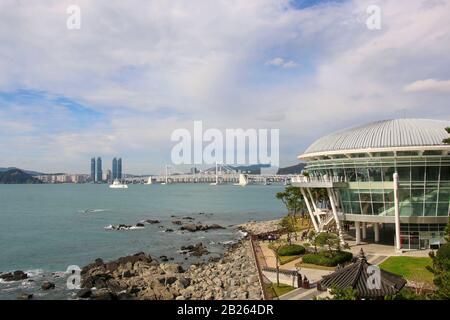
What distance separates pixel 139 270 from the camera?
5003cm

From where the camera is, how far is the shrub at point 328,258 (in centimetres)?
3866

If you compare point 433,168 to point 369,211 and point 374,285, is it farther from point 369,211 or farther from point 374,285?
point 374,285

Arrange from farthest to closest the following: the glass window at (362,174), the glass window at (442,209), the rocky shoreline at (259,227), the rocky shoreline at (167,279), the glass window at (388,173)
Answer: the rocky shoreline at (259,227) < the glass window at (362,174) < the glass window at (388,173) < the glass window at (442,209) < the rocky shoreline at (167,279)

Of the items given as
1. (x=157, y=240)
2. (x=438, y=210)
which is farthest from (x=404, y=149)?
(x=157, y=240)

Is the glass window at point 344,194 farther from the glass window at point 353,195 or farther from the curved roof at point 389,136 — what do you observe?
the curved roof at point 389,136

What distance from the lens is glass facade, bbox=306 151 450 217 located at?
44.4m

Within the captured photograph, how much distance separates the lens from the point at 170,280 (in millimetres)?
44531

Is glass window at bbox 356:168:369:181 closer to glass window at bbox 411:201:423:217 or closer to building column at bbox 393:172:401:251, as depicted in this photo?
building column at bbox 393:172:401:251

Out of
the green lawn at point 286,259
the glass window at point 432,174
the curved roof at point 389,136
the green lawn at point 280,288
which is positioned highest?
the curved roof at point 389,136

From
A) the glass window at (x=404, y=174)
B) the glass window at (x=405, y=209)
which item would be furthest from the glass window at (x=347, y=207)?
the glass window at (x=404, y=174)

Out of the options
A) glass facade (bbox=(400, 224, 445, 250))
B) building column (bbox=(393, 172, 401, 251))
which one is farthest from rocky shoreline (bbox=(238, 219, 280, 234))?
building column (bbox=(393, 172, 401, 251))

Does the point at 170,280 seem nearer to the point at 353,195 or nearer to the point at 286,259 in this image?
the point at 286,259

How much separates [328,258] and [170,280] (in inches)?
662

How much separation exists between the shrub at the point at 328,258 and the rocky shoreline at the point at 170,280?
5619mm
